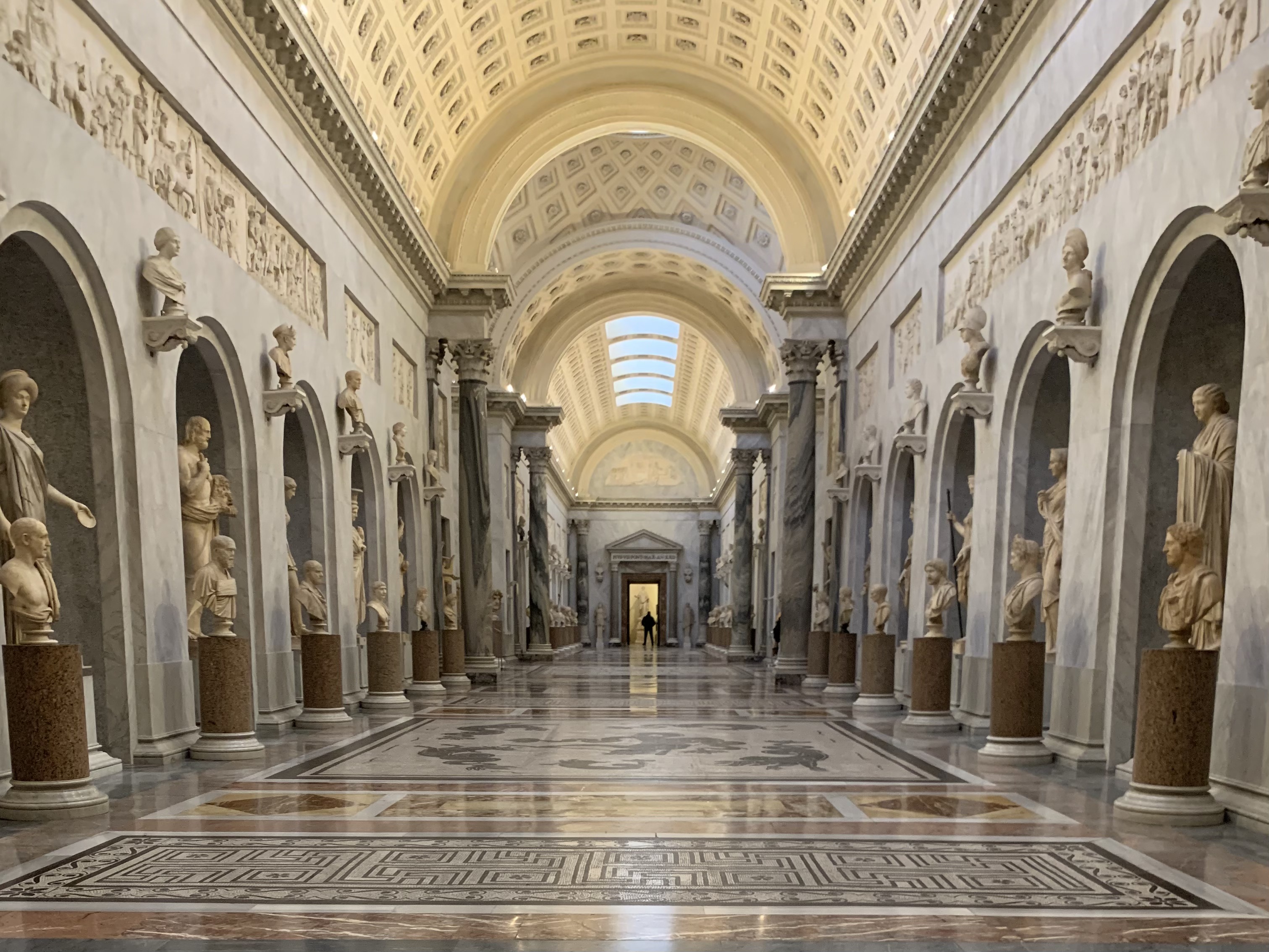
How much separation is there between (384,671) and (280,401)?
15.7 ft

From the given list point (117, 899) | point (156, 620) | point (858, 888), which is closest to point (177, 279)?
point (156, 620)

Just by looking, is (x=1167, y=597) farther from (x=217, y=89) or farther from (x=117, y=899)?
(x=217, y=89)

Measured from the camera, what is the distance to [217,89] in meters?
12.2

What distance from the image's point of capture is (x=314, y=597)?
14.0m

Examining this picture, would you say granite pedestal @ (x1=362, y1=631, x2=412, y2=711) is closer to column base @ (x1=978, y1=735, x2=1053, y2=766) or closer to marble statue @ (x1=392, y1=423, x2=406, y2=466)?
marble statue @ (x1=392, y1=423, x2=406, y2=466)

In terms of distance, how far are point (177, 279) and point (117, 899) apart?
21.1 ft

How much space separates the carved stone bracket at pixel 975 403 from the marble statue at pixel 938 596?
1.83 m

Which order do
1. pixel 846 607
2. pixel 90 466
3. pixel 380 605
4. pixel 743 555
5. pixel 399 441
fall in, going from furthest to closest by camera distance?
pixel 743 555
pixel 399 441
pixel 846 607
pixel 380 605
pixel 90 466

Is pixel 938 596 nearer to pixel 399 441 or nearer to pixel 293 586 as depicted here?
pixel 293 586

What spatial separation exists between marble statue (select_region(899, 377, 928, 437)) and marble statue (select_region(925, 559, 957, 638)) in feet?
9.48

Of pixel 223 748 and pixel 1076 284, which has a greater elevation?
pixel 1076 284

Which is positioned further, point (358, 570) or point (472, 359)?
point (472, 359)

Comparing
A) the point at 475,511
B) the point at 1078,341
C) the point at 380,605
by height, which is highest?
the point at 475,511

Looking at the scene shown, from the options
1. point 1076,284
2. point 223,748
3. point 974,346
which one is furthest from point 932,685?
point 223,748
